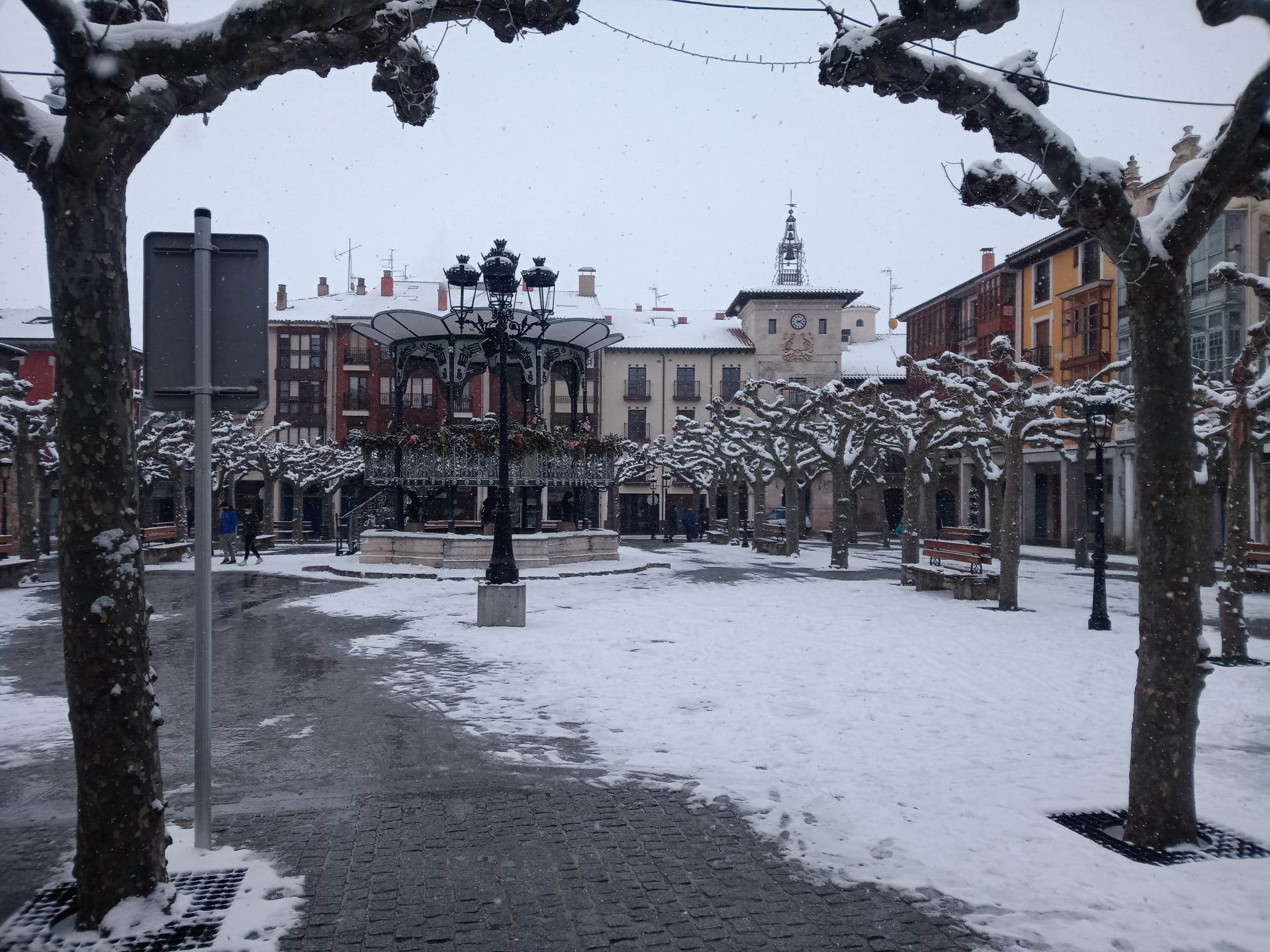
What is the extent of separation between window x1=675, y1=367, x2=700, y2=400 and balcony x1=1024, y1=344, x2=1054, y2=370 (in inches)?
927

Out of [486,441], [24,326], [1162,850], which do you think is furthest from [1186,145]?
[24,326]

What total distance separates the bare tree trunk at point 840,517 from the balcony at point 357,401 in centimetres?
3848

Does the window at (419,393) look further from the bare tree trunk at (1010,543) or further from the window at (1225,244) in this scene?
the bare tree trunk at (1010,543)

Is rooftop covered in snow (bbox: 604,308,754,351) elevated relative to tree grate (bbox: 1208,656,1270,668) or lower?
elevated

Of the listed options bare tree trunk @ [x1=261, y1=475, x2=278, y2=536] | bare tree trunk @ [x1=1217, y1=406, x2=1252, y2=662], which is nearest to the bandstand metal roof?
bare tree trunk @ [x1=1217, y1=406, x2=1252, y2=662]

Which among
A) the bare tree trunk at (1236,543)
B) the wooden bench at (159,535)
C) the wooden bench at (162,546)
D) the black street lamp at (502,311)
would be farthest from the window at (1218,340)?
the wooden bench at (159,535)

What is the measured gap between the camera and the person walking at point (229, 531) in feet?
78.3

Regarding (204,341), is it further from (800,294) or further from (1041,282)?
(800,294)

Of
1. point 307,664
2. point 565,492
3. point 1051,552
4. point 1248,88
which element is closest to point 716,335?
point 1051,552

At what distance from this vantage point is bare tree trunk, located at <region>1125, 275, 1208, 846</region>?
4562 millimetres

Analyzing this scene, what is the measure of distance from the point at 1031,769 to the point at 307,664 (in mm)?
7162

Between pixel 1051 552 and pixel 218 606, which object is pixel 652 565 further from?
pixel 1051 552

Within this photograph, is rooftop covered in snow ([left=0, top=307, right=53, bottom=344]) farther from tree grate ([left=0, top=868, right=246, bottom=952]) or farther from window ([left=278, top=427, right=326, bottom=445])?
tree grate ([left=0, top=868, right=246, bottom=952])

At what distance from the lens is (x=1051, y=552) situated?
112ft
